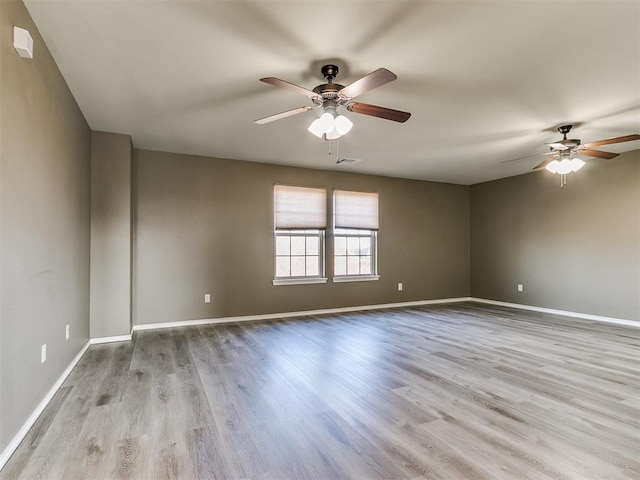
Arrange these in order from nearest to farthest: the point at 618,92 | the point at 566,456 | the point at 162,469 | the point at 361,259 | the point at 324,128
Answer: the point at 162,469 < the point at 566,456 < the point at 324,128 < the point at 618,92 < the point at 361,259

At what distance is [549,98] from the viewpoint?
327cm

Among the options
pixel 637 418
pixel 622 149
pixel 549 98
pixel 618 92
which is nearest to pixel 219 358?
pixel 637 418

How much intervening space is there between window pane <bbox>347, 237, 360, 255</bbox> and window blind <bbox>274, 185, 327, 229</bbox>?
67cm

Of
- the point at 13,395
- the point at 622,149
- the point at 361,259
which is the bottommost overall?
the point at 13,395

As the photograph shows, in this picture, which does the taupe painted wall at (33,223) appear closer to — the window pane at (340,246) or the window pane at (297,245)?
the window pane at (297,245)

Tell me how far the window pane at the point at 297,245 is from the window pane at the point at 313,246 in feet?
0.39

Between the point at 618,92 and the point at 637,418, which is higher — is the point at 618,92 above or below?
above

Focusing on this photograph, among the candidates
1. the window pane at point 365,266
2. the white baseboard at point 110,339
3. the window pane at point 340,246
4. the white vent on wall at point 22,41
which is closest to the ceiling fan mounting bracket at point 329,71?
the white vent on wall at point 22,41

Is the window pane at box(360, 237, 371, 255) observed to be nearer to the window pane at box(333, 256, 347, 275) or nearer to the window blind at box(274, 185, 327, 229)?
the window pane at box(333, 256, 347, 275)

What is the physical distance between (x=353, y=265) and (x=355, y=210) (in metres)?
1.05

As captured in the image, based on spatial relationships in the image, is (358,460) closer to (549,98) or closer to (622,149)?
(549,98)

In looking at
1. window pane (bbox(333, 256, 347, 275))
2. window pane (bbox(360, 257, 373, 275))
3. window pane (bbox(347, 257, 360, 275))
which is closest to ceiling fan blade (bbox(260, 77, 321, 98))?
window pane (bbox(333, 256, 347, 275))

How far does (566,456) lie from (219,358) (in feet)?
9.57

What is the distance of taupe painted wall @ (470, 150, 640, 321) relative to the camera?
521cm
